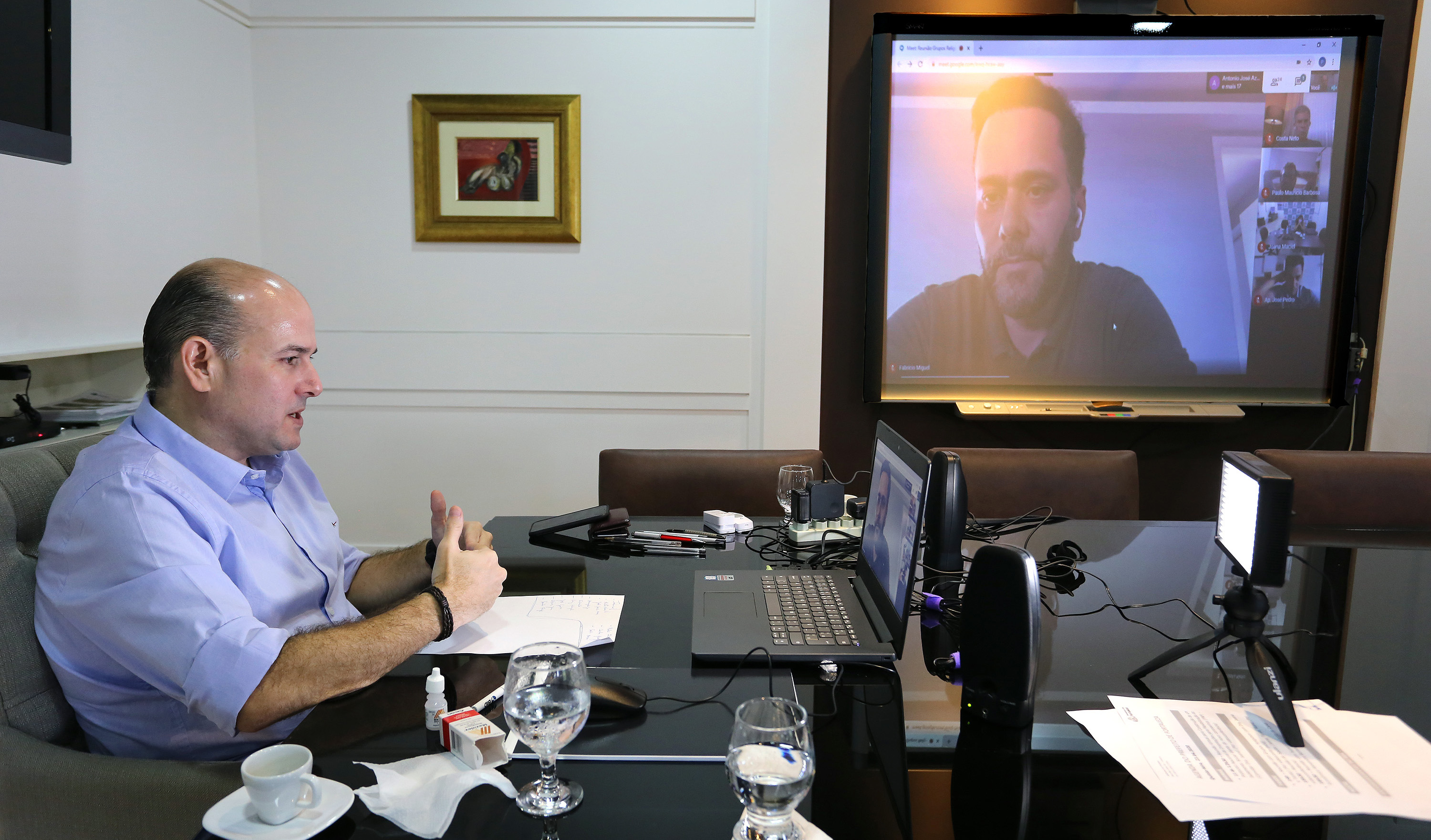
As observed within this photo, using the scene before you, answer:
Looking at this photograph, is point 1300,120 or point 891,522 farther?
point 1300,120

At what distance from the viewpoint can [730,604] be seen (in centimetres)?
140

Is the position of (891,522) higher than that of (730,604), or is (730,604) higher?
(891,522)

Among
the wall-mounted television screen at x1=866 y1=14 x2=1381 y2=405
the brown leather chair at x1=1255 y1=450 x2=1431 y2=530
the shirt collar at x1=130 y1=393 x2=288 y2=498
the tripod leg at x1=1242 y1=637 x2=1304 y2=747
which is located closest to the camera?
the tripod leg at x1=1242 y1=637 x2=1304 y2=747

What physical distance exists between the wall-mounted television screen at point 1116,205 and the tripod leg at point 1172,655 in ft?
7.66

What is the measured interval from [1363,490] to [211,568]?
2676 millimetres

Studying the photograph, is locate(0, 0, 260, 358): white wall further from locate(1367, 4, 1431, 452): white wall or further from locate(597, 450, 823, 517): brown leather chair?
locate(1367, 4, 1431, 452): white wall

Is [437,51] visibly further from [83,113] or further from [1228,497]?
[1228,497]

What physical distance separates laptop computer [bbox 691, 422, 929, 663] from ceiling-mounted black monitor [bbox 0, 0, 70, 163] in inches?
81.9

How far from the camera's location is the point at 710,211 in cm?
356

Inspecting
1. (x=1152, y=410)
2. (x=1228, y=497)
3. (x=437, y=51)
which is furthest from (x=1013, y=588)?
(x=437, y=51)

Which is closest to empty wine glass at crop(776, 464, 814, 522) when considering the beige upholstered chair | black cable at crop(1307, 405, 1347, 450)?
the beige upholstered chair

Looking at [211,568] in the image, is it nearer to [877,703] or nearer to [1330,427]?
[877,703]

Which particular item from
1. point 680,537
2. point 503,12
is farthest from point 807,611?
point 503,12

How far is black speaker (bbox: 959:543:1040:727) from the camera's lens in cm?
102
